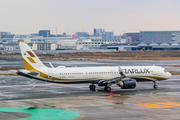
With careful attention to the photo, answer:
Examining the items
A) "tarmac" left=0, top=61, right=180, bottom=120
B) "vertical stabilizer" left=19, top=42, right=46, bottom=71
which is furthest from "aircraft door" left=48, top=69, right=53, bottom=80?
"tarmac" left=0, top=61, right=180, bottom=120

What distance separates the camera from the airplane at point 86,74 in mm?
44938

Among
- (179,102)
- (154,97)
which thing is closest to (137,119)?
(179,102)

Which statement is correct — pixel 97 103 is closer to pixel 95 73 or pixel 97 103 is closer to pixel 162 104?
pixel 162 104

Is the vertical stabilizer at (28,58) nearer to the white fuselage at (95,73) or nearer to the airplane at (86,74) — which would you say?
the airplane at (86,74)

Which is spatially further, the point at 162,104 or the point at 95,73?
the point at 95,73

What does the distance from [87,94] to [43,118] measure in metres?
16.4

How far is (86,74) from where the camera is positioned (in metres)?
47.4

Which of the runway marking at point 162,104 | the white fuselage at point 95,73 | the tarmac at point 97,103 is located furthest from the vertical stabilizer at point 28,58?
the runway marking at point 162,104

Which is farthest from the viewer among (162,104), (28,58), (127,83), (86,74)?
(86,74)

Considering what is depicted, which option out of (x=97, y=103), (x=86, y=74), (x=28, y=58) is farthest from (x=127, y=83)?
(x=28, y=58)

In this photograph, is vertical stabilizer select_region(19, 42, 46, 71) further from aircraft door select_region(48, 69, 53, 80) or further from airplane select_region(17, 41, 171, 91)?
aircraft door select_region(48, 69, 53, 80)

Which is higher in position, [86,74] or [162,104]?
[86,74]

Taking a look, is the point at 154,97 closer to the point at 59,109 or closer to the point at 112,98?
the point at 112,98

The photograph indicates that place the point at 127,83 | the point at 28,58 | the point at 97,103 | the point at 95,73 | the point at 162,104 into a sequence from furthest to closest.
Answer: the point at 95,73 → the point at 127,83 → the point at 28,58 → the point at 97,103 → the point at 162,104
